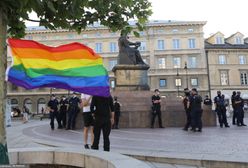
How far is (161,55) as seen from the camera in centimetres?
6775

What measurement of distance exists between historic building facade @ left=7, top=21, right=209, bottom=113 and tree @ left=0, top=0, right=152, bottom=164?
5931 centimetres

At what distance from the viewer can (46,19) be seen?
507 cm

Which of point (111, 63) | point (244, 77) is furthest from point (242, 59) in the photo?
point (111, 63)

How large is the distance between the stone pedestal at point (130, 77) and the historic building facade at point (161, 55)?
146 feet

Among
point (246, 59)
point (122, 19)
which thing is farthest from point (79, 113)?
point (246, 59)

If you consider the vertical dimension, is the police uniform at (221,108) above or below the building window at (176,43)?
below

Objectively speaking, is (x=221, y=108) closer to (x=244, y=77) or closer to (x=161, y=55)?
(x=161, y=55)

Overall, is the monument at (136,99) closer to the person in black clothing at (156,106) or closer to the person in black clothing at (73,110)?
the person in black clothing at (156,106)

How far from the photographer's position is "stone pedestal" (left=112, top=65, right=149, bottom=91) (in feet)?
66.4

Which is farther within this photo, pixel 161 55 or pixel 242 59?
pixel 161 55

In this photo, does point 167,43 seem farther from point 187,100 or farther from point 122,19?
point 122,19

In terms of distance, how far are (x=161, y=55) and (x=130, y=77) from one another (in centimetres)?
4833

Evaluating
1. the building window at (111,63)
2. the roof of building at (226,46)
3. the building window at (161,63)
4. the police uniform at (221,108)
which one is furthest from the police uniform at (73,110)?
the roof of building at (226,46)

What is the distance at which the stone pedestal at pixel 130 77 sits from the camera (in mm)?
→ 20250
